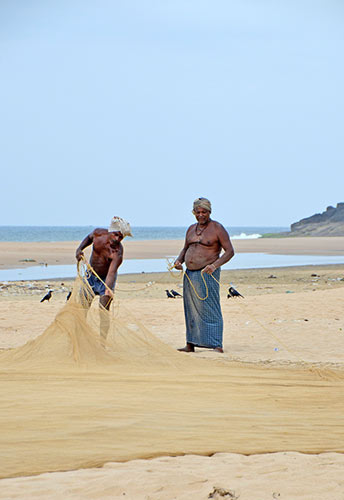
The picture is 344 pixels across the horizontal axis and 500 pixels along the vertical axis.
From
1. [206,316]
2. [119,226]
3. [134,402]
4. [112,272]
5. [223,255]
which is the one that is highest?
[119,226]

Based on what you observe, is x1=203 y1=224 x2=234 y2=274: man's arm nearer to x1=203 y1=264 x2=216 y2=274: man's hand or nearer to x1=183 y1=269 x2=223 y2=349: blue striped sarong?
x1=203 y1=264 x2=216 y2=274: man's hand

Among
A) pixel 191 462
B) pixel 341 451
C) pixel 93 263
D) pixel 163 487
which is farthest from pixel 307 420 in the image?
pixel 93 263

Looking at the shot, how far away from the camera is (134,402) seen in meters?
4.75

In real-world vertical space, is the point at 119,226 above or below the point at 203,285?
above

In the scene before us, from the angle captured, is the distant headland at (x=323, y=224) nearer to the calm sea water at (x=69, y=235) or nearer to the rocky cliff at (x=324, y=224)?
the rocky cliff at (x=324, y=224)

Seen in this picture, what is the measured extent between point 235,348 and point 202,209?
6.01ft

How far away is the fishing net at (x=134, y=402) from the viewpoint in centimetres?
396

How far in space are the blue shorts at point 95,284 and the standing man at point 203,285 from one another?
92cm

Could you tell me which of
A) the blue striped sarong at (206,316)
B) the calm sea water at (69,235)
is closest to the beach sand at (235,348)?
the blue striped sarong at (206,316)

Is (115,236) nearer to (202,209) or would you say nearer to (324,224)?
(202,209)

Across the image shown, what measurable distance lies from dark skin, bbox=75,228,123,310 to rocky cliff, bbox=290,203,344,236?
55893 millimetres

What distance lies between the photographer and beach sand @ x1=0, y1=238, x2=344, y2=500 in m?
3.39

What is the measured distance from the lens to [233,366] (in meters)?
6.48

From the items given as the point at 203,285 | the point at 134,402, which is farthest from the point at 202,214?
the point at 134,402
